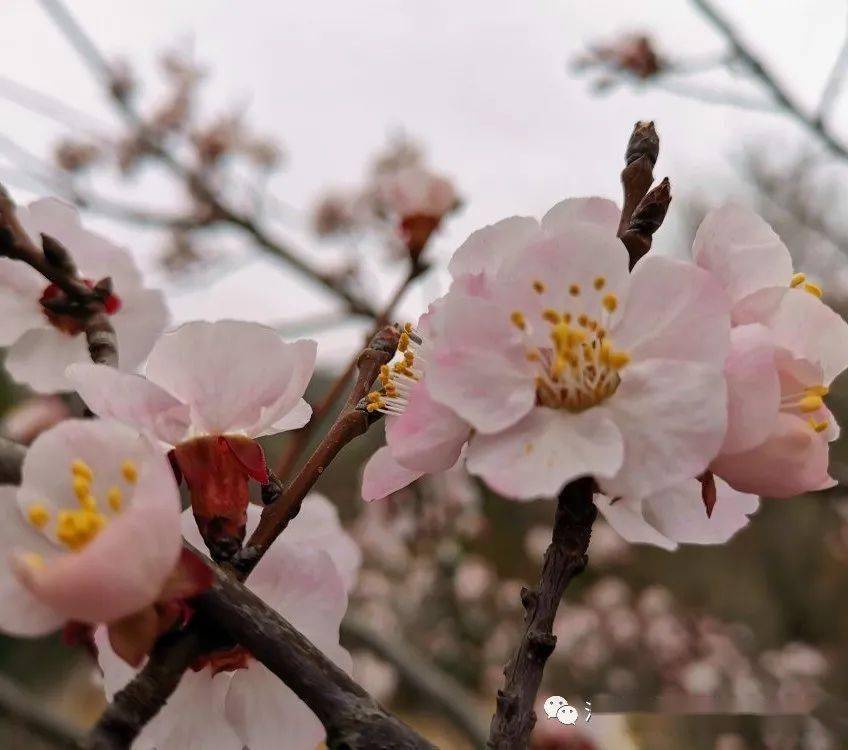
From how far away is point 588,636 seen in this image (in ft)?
12.0

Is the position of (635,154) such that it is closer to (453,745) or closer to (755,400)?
(755,400)

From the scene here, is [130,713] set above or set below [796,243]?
below

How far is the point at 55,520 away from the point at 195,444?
0.08 m

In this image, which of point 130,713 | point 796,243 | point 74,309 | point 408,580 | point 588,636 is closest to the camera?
point 130,713

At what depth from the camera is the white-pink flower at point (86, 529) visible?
212mm

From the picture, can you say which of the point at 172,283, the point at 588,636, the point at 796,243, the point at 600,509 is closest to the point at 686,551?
the point at 588,636

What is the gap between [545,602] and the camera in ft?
0.97

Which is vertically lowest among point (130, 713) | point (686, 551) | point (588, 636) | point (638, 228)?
point (130, 713)

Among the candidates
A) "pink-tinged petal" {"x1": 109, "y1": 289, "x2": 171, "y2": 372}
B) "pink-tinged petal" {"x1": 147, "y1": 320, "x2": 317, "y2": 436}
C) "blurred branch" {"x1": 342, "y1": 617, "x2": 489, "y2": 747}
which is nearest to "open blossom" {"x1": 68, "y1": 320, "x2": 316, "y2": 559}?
"pink-tinged petal" {"x1": 147, "y1": 320, "x2": 317, "y2": 436}

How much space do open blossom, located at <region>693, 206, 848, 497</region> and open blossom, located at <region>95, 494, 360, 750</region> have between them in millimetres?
176

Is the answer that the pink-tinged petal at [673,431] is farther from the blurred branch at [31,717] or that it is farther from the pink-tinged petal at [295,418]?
the blurred branch at [31,717]

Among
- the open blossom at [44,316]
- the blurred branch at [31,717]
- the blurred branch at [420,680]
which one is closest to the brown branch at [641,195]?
the open blossom at [44,316]

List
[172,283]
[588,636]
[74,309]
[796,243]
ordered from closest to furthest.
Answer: [74,309] → [172,283] → [588,636] → [796,243]

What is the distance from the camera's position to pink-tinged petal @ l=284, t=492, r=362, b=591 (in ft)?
1.34
